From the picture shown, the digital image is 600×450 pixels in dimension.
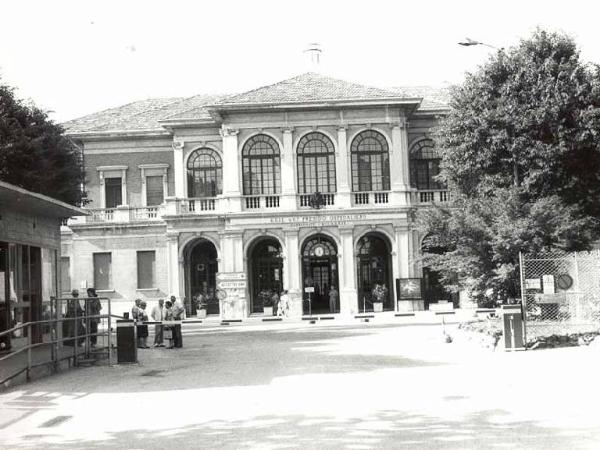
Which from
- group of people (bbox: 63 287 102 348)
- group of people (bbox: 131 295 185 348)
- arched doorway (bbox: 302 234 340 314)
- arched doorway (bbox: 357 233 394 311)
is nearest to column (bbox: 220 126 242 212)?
arched doorway (bbox: 302 234 340 314)

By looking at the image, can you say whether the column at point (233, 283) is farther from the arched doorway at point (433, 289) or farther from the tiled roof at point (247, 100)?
the arched doorway at point (433, 289)

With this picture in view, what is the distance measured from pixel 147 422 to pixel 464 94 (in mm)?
20655

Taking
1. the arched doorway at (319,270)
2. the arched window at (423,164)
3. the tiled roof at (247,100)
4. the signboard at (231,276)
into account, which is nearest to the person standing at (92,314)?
the signboard at (231,276)

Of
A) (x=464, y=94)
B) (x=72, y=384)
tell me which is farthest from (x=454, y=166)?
(x=72, y=384)

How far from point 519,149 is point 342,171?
42.9 feet

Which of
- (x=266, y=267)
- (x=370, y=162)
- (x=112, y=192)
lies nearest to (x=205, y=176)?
(x=266, y=267)

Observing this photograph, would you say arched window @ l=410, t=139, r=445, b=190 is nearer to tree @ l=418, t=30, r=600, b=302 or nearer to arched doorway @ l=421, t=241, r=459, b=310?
arched doorway @ l=421, t=241, r=459, b=310

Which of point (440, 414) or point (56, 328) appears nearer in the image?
point (440, 414)

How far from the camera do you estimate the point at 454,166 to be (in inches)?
1097

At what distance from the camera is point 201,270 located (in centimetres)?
4078

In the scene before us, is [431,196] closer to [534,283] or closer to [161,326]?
[161,326]

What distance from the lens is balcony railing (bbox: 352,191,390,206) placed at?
3816cm

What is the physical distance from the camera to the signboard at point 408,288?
37219mm

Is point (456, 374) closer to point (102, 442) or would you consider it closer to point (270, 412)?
point (270, 412)
